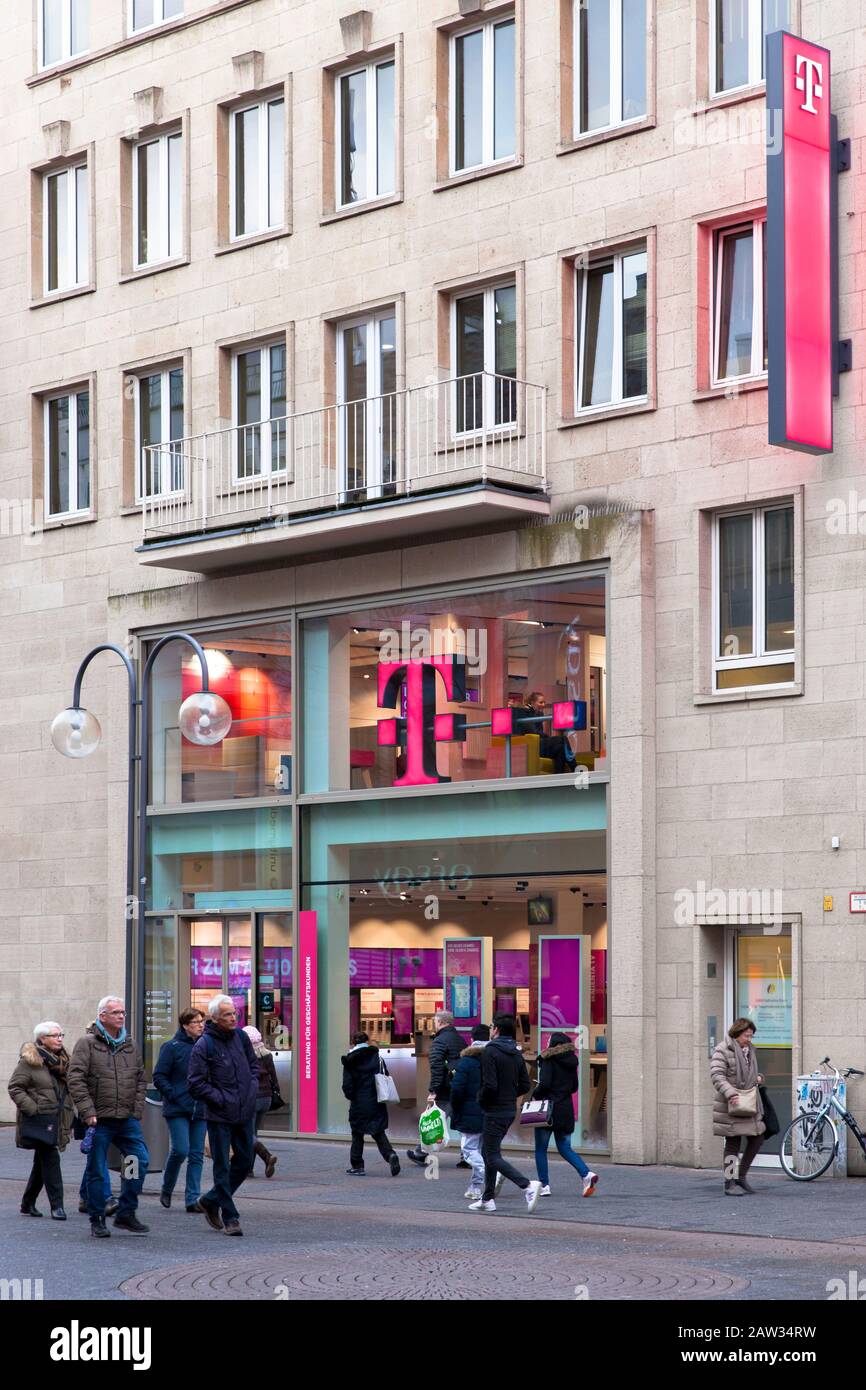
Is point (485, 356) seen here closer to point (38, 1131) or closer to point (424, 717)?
point (424, 717)

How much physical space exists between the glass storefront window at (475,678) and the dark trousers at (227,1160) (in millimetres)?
7758

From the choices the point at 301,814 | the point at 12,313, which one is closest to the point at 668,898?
the point at 301,814

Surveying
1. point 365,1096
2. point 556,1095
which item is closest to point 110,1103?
point 556,1095

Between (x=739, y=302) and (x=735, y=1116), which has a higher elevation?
(x=739, y=302)

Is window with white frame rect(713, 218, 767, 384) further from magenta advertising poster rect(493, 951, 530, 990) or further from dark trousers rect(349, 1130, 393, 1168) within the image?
dark trousers rect(349, 1130, 393, 1168)

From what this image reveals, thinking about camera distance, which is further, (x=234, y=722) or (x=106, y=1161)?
(x=234, y=722)

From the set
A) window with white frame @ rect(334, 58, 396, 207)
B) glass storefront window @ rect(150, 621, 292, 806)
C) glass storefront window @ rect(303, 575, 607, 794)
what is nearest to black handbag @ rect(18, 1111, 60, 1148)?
glass storefront window @ rect(303, 575, 607, 794)

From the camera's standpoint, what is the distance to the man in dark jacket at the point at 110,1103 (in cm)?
1567

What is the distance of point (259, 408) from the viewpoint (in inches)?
1041

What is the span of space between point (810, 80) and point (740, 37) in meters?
1.80

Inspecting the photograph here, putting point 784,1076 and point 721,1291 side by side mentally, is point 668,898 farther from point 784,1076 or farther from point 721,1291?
point 721,1291

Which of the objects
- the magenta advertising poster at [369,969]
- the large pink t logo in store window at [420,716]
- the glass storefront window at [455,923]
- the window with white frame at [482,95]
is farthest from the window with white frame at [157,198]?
the magenta advertising poster at [369,969]

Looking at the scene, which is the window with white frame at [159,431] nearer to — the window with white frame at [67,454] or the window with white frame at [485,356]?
the window with white frame at [67,454]

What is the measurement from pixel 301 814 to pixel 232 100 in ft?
31.2
